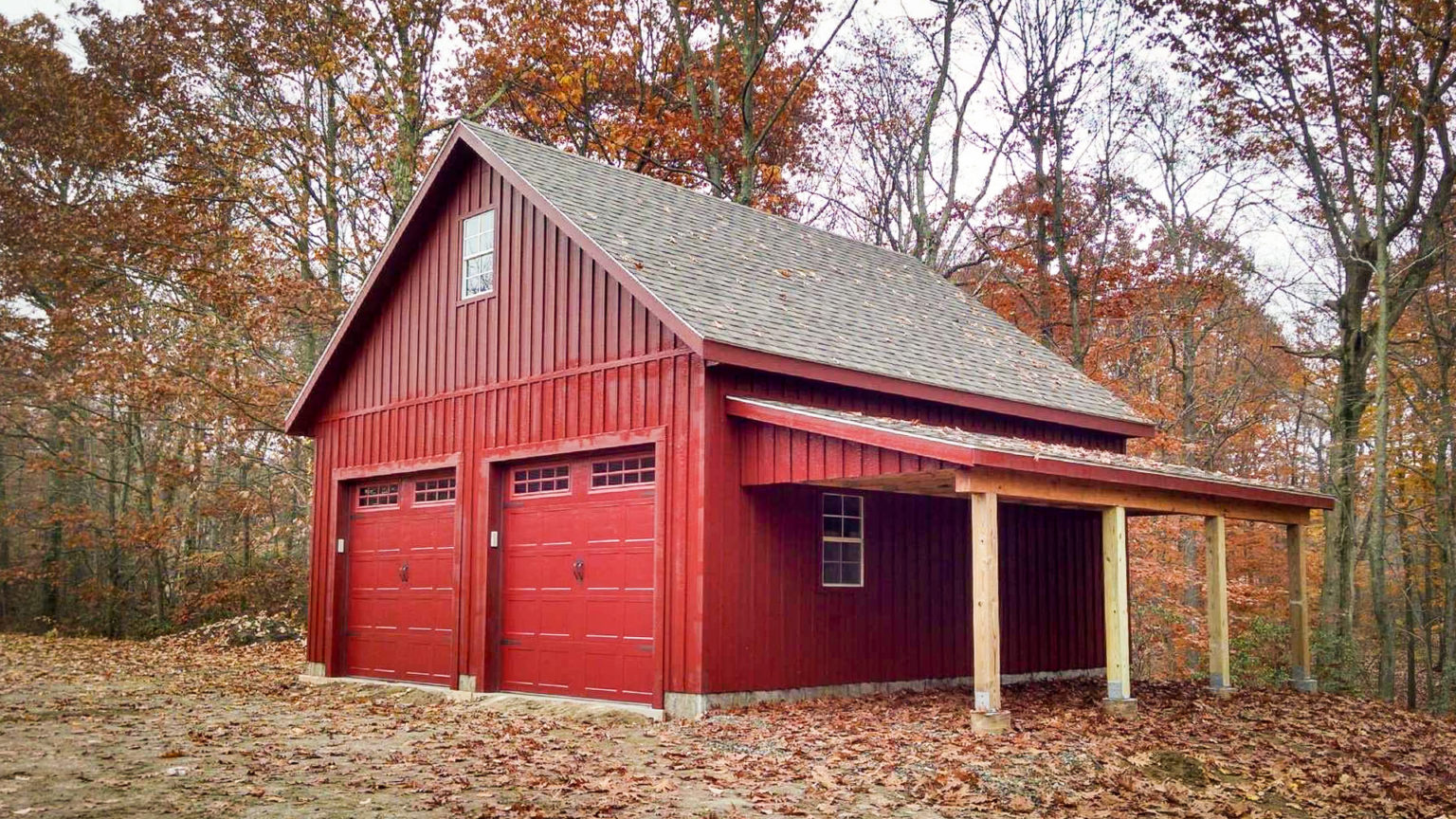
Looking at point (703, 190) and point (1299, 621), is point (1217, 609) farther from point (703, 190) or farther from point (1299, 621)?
point (703, 190)

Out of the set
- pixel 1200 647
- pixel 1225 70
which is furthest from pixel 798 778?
pixel 1200 647

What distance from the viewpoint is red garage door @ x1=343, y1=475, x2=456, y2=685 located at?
1470 centimetres

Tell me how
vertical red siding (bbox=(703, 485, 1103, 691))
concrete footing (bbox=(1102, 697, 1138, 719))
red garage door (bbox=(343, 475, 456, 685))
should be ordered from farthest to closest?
red garage door (bbox=(343, 475, 456, 685)), vertical red siding (bbox=(703, 485, 1103, 691)), concrete footing (bbox=(1102, 697, 1138, 719))

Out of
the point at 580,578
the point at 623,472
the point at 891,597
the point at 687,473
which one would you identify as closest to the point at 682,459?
the point at 687,473

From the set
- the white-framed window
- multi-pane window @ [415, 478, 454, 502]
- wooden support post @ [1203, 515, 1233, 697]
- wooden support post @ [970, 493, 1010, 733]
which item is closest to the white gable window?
multi-pane window @ [415, 478, 454, 502]

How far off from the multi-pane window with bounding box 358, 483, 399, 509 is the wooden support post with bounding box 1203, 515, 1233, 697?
10.0m

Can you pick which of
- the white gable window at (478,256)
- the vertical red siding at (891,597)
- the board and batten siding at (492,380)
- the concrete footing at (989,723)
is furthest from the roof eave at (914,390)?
the white gable window at (478,256)

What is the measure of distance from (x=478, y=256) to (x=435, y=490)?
2.99m

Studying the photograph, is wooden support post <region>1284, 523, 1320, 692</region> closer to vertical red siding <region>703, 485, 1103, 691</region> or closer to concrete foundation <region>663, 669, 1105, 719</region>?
vertical red siding <region>703, 485, 1103, 691</region>

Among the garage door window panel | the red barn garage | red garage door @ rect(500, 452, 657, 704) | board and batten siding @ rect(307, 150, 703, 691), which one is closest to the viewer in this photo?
the red barn garage

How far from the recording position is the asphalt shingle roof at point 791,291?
12703 millimetres

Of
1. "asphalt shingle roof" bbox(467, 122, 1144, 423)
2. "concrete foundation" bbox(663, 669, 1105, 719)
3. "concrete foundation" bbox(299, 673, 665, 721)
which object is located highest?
"asphalt shingle roof" bbox(467, 122, 1144, 423)

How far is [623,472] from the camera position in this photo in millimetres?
12664

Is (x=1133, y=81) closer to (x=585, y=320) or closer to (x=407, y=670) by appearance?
(x=585, y=320)
